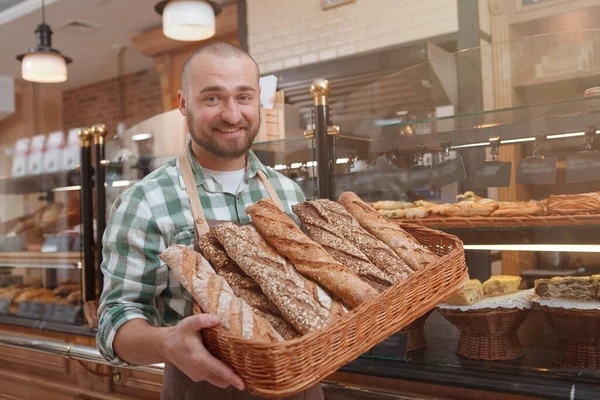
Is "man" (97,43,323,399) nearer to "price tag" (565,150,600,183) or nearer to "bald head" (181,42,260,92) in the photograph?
"bald head" (181,42,260,92)

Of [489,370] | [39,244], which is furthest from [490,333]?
[39,244]

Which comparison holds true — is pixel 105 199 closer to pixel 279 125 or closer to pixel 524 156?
pixel 279 125

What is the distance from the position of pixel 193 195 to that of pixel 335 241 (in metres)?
0.39

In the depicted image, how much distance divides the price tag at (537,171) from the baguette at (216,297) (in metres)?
1.12

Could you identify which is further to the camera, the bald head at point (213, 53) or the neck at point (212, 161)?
the neck at point (212, 161)

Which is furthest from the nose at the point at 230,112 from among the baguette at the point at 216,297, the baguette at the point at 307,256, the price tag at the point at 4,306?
the price tag at the point at 4,306

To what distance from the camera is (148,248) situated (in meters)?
1.38

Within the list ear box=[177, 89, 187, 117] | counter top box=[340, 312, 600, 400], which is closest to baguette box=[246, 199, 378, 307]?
ear box=[177, 89, 187, 117]

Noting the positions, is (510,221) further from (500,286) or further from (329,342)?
(329,342)

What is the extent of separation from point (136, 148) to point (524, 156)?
2.01 metres

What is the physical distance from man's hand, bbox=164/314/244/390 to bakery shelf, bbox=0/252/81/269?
234 cm

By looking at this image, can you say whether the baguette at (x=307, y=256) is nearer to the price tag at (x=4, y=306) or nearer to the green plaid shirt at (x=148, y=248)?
the green plaid shirt at (x=148, y=248)

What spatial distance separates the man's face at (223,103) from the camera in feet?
4.53

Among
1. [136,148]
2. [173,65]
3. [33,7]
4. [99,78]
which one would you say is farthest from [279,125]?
[99,78]
